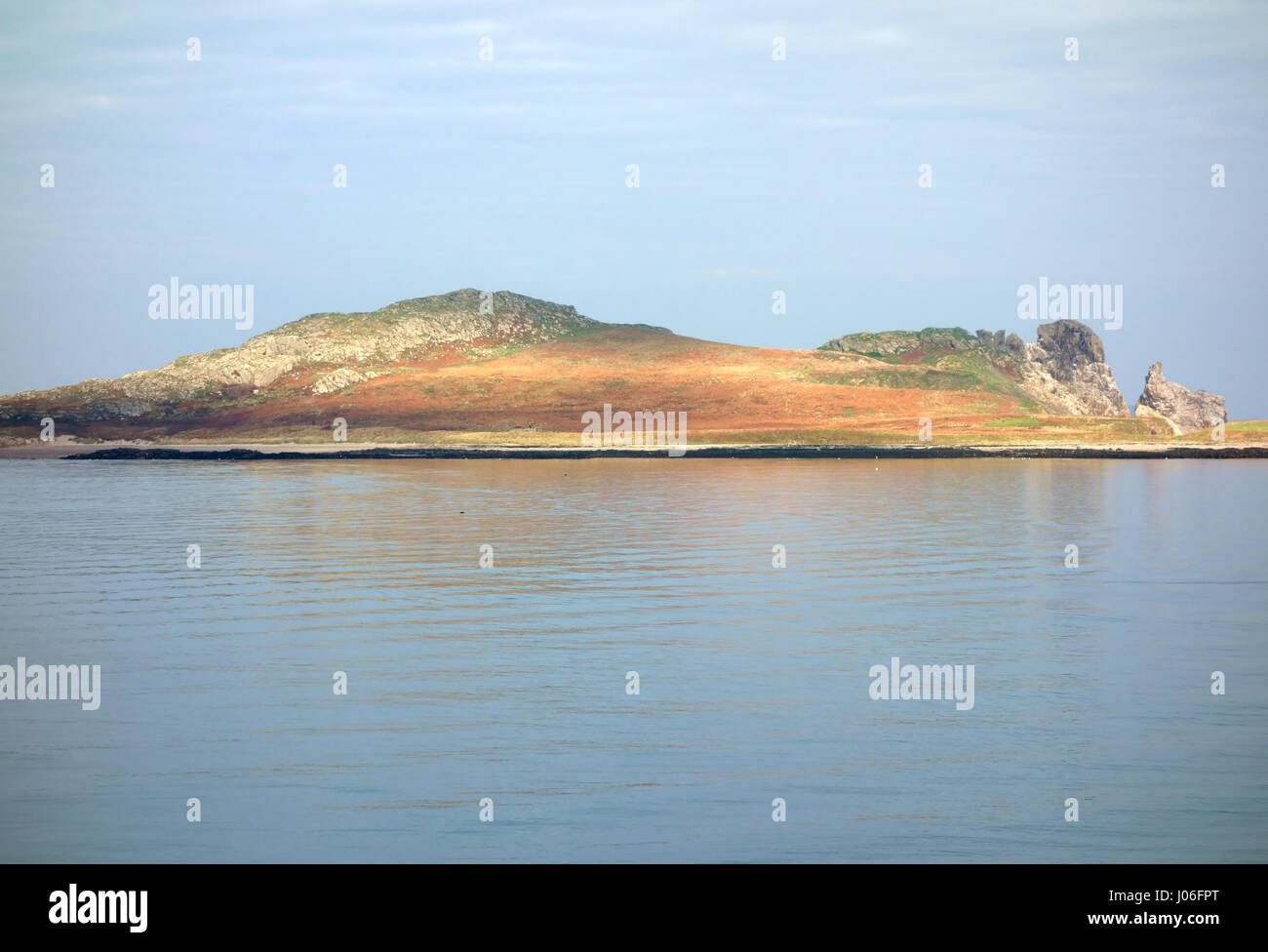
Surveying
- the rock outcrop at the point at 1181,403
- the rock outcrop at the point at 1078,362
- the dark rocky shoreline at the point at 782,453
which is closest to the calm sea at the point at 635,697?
the dark rocky shoreline at the point at 782,453

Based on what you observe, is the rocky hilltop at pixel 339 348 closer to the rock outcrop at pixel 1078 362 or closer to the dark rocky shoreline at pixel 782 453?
the dark rocky shoreline at pixel 782 453

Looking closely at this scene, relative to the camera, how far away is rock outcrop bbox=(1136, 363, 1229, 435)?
14462cm

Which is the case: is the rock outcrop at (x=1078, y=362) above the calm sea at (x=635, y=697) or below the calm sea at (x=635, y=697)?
above

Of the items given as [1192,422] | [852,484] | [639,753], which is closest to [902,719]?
[639,753]

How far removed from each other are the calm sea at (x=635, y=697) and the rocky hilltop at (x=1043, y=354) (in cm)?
12976

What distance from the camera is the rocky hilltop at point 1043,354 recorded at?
159375 millimetres

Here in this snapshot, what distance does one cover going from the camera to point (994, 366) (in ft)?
514

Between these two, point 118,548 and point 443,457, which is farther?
point 443,457

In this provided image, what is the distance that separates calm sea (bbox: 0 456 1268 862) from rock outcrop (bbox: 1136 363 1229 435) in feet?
394

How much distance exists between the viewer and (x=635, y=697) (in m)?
14.6

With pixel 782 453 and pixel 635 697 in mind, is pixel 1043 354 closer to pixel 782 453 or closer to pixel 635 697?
pixel 782 453

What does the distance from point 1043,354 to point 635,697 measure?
16836 centimetres
